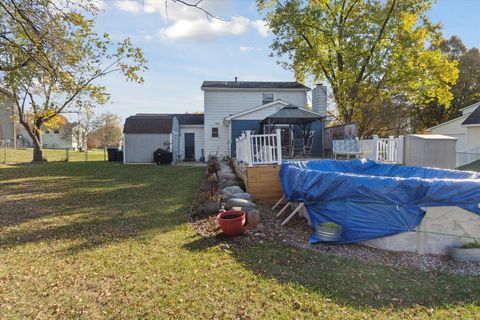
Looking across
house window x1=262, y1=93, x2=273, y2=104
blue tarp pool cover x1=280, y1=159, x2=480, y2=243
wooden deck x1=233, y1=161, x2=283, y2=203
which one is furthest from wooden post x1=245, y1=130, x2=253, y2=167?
house window x1=262, y1=93, x2=273, y2=104

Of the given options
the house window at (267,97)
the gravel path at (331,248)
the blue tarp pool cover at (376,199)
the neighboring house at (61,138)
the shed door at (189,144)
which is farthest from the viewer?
the neighboring house at (61,138)

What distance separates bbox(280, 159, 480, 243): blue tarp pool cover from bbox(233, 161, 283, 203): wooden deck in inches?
68.3

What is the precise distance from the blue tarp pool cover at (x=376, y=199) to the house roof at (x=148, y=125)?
47.0 feet

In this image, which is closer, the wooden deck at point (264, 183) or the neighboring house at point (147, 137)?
the wooden deck at point (264, 183)

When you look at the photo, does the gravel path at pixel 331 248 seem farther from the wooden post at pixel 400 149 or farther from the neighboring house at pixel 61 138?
the neighboring house at pixel 61 138

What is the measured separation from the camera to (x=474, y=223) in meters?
4.00

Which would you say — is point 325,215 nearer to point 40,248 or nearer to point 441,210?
point 441,210

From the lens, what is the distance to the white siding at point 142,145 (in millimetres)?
17719

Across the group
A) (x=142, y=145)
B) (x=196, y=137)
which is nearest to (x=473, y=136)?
(x=196, y=137)

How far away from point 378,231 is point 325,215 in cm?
82

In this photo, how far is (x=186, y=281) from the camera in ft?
10.1

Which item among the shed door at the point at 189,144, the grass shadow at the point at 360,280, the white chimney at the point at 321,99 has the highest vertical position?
the white chimney at the point at 321,99

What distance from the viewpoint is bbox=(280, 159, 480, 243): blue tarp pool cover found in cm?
391

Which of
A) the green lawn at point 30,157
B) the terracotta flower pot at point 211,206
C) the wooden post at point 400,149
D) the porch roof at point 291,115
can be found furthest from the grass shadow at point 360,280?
the green lawn at point 30,157
